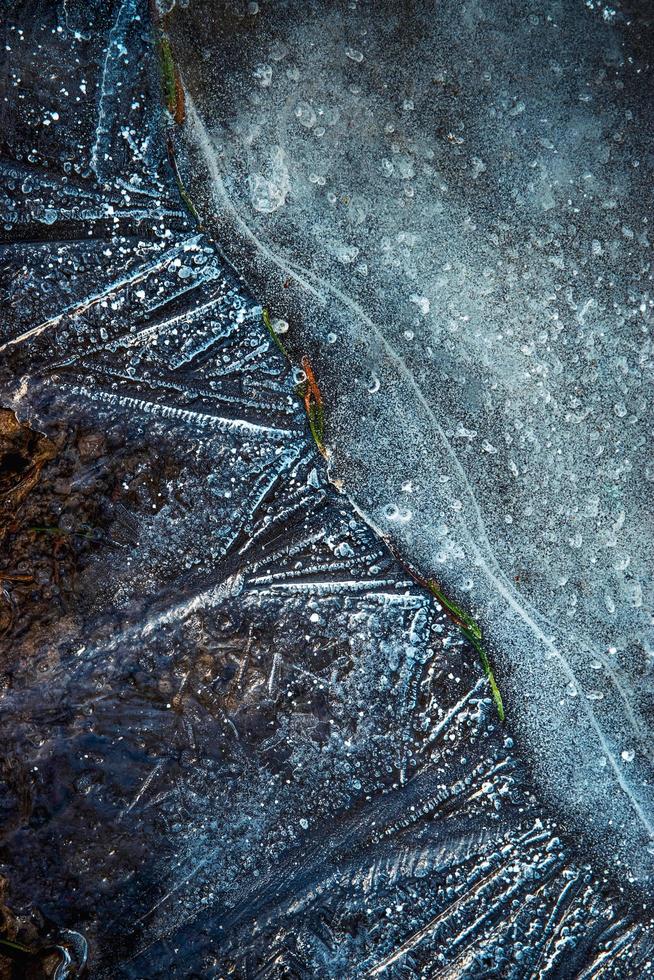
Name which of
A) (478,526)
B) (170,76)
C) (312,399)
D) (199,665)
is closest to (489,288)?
(312,399)

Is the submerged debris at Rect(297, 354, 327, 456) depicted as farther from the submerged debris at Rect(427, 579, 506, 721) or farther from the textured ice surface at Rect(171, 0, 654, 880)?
the submerged debris at Rect(427, 579, 506, 721)

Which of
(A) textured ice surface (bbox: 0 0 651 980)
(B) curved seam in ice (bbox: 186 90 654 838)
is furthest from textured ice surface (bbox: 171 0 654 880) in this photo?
(A) textured ice surface (bbox: 0 0 651 980)

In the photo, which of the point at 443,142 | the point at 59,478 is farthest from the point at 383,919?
the point at 443,142

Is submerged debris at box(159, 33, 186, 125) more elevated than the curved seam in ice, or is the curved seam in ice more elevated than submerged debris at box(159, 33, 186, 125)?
submerged debris at box(159, 33, 186, 125)

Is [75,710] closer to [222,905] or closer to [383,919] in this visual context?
[222,905]

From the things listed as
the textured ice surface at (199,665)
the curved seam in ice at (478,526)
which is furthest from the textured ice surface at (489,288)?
the textured ice surface at (199,665)

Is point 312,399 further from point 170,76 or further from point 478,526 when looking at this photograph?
point 170,76
